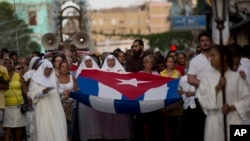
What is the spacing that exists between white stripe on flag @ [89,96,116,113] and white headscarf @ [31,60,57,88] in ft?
4.23

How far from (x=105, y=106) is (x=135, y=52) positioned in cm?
186

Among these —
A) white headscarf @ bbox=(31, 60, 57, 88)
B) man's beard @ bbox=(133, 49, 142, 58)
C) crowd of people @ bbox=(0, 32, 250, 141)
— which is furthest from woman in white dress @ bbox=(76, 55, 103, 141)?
white headscarf @ bbox=(31, 60, 57, 88)

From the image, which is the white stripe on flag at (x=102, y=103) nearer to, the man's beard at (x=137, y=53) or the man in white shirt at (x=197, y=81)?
the man in white shirt at (x=197, y=81)

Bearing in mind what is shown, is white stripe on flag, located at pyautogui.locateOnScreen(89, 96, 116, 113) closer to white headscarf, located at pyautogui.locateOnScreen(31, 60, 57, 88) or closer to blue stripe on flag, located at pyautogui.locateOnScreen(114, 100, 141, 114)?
blue stripe on flag, located at pyautogui.locateOnScreen(114, 100, 141, 114)

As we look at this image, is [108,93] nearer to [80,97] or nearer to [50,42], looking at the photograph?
[80,97]

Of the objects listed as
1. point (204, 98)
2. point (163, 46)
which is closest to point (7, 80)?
point (204, 98)

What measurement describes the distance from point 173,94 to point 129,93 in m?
0.92

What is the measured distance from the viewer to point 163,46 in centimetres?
8800

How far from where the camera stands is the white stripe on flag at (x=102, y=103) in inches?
752

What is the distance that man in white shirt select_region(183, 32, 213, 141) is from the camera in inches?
601

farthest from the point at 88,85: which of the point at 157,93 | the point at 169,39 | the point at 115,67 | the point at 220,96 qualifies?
the point at 169,39

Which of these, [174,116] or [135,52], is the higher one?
[135,52]

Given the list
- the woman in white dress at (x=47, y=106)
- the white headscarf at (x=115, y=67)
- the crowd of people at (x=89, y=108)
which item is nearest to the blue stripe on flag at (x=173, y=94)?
the crowd of people at (x=89, y=108)

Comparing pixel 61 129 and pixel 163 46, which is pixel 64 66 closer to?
pixel 61 129
